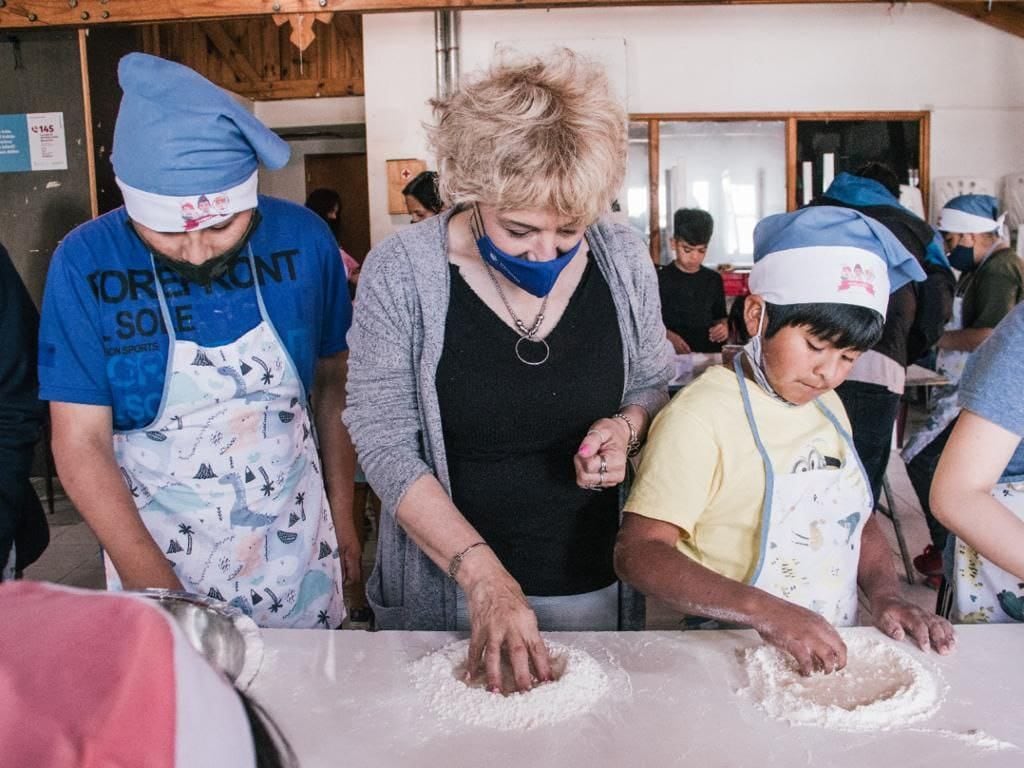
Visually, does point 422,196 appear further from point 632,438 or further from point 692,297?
point 632,438

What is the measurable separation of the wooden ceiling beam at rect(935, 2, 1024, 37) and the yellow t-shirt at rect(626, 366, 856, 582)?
251 inches

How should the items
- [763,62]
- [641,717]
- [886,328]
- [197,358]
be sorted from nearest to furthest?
[641,717] → [197,358] → [886,328] → [763,62]

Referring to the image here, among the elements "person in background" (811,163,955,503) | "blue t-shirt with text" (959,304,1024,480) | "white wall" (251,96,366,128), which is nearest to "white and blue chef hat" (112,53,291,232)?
"blue t-shirt with text" (959,304,1024,480)

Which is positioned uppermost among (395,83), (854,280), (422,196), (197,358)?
(395,83)

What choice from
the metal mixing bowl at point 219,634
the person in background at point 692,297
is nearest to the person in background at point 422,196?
the person in background at point 692,297

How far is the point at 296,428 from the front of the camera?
1.71m

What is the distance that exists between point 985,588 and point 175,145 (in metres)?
1.54

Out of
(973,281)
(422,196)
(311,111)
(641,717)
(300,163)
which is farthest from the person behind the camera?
(300,163)

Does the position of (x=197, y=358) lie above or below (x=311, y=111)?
below

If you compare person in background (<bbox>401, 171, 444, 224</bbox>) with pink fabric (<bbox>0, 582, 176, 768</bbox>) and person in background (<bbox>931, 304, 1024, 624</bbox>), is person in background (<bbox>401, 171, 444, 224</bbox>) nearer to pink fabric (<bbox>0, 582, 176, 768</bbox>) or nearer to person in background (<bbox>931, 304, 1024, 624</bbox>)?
person in background (<bbox>931, 304, 1024, 624</bbox>)

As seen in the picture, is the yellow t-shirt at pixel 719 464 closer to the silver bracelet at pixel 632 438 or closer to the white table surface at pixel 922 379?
the silver bracelet at pixel 632 438

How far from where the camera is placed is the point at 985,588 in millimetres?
1550

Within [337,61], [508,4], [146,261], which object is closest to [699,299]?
[508,4]

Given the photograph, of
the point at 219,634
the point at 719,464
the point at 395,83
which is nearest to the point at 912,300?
the point at 719,464
